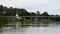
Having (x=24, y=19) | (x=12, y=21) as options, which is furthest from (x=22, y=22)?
(x=12, y=21)

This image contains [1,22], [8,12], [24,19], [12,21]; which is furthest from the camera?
[8,12]

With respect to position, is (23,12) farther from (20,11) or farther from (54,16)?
(54,16)

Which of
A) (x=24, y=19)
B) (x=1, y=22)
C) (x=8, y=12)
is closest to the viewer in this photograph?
(x=1, y=22)

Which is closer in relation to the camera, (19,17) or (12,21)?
(12,21)

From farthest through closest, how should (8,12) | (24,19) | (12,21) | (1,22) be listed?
(8,12)
(24,19)
(12,21)
(1,22)

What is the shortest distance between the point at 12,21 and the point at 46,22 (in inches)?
173

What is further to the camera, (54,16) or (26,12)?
(26,12)

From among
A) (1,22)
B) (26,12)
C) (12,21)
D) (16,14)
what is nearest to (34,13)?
(26,12)

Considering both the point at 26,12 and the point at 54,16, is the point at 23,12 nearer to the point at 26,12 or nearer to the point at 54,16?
the point at 26,12

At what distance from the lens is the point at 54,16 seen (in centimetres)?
2570

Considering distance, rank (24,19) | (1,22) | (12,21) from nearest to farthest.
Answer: (1,22)
(12,21)
(24,19)

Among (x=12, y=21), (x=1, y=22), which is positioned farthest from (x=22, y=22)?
(x=1, y=22)

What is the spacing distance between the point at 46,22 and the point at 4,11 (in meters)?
4.99

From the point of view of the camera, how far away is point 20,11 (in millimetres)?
27359
